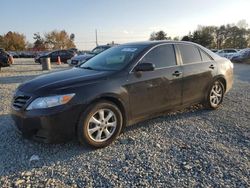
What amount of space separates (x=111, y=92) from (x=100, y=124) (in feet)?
1.68

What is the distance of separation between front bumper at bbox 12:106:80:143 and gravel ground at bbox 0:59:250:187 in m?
0.28

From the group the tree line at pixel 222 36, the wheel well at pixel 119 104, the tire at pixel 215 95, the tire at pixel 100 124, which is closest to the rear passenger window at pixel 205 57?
the tire at pixel 215 95

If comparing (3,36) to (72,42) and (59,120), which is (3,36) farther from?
(59,120)

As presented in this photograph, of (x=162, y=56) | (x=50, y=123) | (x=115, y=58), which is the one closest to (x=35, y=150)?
(x=50, y=123)

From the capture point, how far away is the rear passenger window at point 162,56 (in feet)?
15.7

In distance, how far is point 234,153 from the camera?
12.6ft

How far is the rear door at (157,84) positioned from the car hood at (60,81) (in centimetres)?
56

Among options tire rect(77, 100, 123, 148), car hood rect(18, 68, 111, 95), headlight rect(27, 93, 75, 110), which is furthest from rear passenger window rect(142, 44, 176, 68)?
headlight rect(27, 93, 75, 110)

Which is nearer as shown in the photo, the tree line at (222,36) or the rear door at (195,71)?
the rear door at (195,71)

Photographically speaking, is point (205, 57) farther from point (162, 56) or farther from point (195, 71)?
point (162, 56)

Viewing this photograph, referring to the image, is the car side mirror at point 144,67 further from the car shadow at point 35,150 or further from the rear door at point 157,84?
the car shadow at point 35,150

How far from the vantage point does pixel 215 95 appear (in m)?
6.10

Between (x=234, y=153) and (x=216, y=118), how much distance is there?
169 centimetres

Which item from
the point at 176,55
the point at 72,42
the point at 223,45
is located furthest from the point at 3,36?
the point at 176,55
